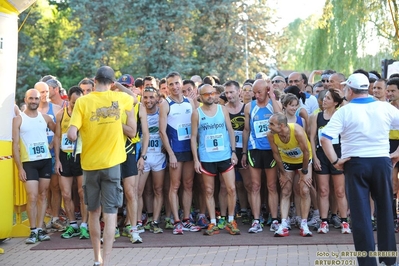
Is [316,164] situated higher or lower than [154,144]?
lower

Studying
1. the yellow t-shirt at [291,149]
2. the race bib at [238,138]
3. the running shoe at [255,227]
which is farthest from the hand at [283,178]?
the race bib at [238,138]

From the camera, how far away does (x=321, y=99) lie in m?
10.9

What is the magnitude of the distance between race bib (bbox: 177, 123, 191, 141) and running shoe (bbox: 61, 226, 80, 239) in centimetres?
201

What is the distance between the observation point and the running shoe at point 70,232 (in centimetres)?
1069

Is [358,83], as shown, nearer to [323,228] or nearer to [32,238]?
[323,228]

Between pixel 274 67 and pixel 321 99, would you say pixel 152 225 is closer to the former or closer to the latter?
pixel 321 99

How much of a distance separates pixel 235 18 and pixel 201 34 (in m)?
2.09

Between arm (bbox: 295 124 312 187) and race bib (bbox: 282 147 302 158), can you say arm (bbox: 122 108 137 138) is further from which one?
race bib (bbox: 282 147 302 158)

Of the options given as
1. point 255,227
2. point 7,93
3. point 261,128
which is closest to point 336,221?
point 255,227

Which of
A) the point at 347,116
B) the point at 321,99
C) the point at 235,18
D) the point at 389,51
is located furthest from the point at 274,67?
the point at 347,116

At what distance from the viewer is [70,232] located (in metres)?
10.8

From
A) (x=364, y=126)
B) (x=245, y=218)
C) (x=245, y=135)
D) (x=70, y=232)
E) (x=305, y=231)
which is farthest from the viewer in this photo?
(x=245, y=218)

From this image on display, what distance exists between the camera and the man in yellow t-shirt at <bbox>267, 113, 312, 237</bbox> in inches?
395

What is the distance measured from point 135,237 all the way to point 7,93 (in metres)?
2.53
